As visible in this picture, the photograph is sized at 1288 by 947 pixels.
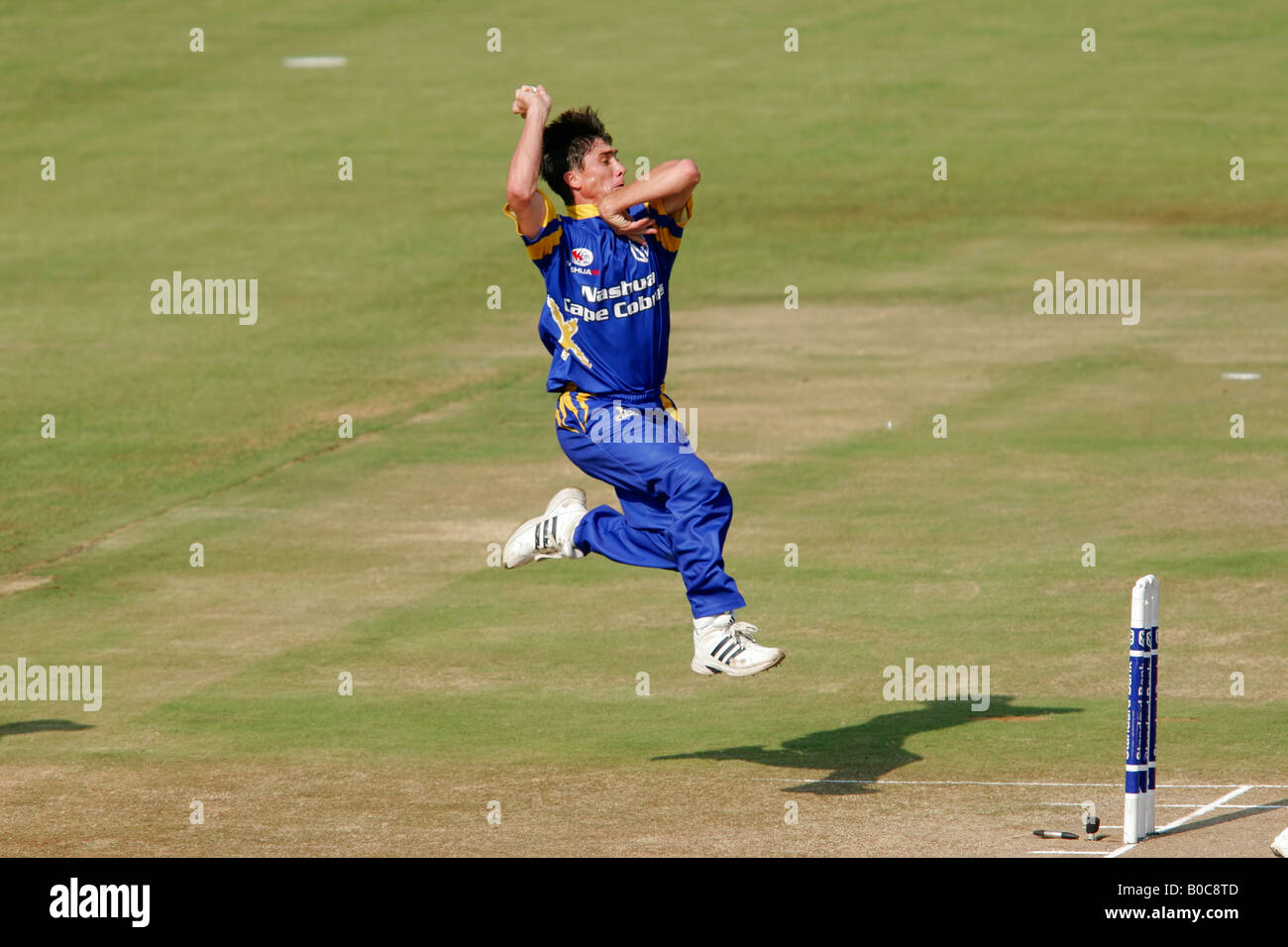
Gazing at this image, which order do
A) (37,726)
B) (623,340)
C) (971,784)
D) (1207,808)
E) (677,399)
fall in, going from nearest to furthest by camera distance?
1. (1207,808)
2. (971,784)
3. (623,340)
4. (37,726)
5. (677,399)

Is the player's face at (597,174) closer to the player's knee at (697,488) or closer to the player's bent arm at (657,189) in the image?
the player's bent arm at (657,189)

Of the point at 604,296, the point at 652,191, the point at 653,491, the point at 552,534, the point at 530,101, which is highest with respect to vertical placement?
the point at 530,101

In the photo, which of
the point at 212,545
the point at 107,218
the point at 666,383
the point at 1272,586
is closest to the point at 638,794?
the point at 1272,586

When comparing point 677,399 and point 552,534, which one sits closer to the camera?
point 552,534

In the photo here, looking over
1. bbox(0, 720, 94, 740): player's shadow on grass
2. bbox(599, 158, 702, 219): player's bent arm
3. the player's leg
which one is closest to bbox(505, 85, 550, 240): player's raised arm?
bbox(599, 158, 702, 219): player's bent arm

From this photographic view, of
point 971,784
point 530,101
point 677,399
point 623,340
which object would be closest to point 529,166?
point 530,101

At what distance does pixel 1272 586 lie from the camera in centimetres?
1438

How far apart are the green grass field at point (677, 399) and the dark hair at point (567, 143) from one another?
3124mm

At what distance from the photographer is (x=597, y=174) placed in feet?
34.5

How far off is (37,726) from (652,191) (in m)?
4.94

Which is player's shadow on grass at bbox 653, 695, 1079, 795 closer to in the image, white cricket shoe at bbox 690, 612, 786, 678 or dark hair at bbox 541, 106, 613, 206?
white cricket shoe at bbox 690, 612, 786, 678

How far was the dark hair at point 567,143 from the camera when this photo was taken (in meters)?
Answer: 10.5

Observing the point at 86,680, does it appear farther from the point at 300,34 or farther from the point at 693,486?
the point at 300,34

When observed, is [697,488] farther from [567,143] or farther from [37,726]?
[37,726]
